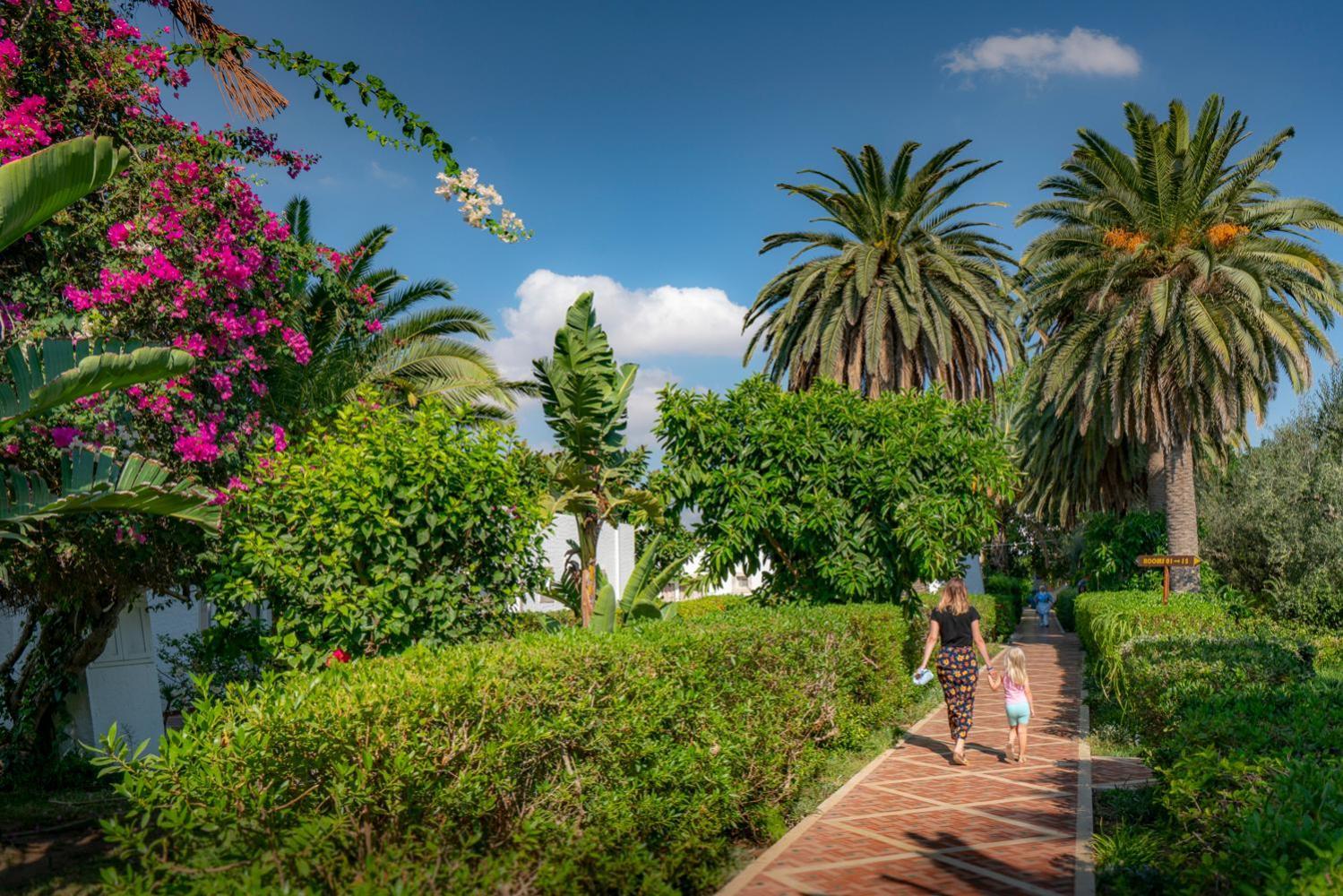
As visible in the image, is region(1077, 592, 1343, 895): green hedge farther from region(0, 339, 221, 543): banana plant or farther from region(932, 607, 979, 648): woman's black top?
region(0, 339, 221, 543): banana plant

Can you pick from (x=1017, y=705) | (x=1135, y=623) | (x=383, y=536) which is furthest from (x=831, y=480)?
(x=383, y=536)

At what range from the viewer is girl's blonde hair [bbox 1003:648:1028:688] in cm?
1038

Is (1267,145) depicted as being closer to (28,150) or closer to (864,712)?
(864,712)

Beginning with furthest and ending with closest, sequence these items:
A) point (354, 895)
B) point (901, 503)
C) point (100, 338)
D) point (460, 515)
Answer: point (901, 503)
point (460, 515)
point (100, 338)
point (354, 895)

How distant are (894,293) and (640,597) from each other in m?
10.4

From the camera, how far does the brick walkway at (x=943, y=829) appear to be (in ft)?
20.5

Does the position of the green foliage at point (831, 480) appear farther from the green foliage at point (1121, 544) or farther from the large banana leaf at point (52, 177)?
the green foliage at point (1121, 544)

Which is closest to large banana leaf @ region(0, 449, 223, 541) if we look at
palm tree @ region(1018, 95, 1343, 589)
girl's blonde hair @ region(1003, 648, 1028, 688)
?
girl's blonde hair @ region(1003, 648, 1028, 688)

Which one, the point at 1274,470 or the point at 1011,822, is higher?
the point at 1274,470

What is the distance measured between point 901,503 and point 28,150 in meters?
9.89

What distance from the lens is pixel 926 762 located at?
1036cm

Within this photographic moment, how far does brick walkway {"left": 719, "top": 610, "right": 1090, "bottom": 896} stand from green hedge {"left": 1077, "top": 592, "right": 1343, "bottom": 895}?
71cm

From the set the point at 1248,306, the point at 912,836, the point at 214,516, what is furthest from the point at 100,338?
the point at 1248,306

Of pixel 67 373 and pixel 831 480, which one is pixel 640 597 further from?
pixel 67 373
